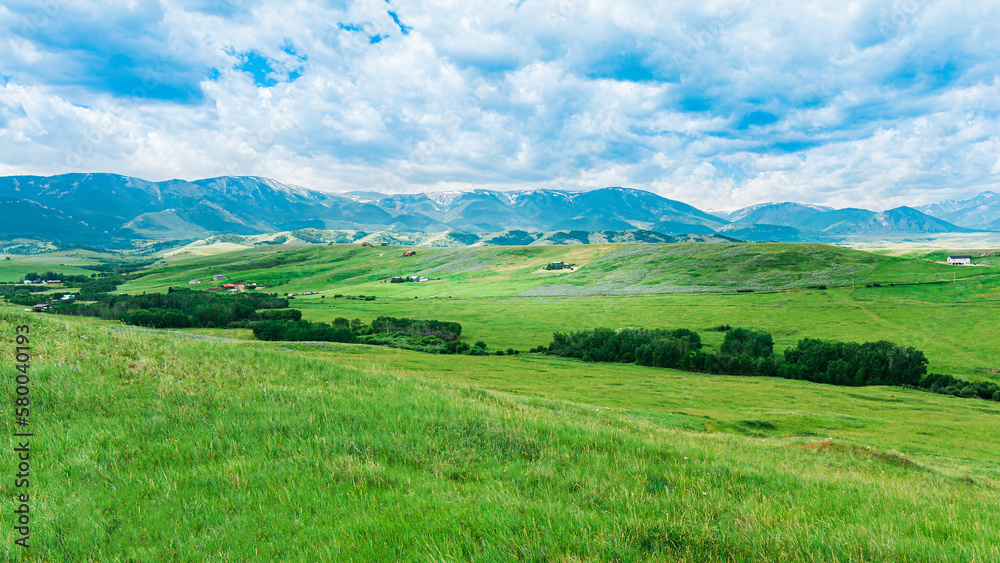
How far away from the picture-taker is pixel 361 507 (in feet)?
20.4

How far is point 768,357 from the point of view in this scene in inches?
3388

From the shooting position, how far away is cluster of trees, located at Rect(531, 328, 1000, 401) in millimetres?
76312

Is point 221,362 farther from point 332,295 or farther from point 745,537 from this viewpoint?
point 332,295


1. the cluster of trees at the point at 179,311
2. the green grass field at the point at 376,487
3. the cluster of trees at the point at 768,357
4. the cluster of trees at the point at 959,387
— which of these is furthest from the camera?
the cluster of trees at the point at 179,311

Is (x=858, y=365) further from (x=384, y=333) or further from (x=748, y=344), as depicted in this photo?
(x=384, y=333)

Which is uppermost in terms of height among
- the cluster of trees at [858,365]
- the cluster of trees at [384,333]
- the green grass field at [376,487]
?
the green grass field at [376,487]

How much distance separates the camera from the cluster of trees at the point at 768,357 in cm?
7631

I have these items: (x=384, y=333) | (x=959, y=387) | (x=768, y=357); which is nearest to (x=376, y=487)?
(x=768, y=357)

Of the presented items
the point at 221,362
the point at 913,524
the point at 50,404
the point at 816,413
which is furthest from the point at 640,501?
the point at 816,413

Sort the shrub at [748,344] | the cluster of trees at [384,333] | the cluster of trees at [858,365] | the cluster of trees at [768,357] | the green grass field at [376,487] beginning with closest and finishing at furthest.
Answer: the green grass field at [376,487], the cluster of trees at [768,357], the cluster of trees at [858,365], the shrub at [748,344], the cluster of trees at [384,333]

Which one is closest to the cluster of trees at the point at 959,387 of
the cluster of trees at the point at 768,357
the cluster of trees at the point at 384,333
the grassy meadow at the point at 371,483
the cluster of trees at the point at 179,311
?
the cluster of trees at the point at 768,357

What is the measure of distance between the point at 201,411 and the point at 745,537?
36.5 ft

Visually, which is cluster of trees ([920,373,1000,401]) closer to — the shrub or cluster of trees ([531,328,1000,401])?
cluster of trees ([531,328,1000,401])

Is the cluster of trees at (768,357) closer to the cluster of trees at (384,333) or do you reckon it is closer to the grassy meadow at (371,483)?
the cluster of trees at (384,333)
